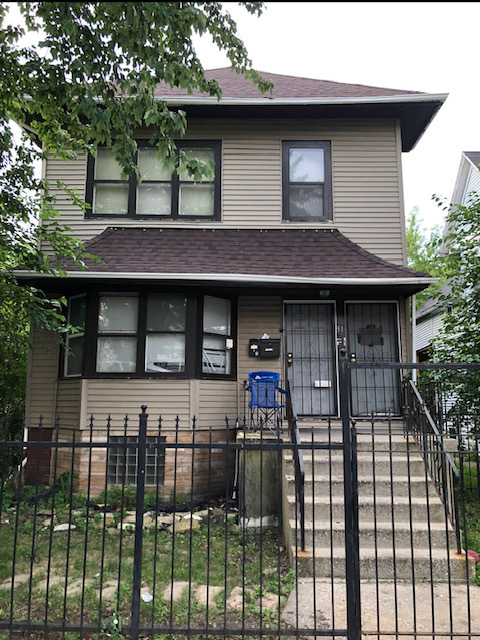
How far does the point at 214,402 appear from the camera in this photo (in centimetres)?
842

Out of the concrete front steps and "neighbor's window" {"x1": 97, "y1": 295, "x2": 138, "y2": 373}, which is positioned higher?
"neighbor's window" {"x1": 97, "y1": 295, "x2": 138, "y2": 373}

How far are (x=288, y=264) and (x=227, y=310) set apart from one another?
1318 mm

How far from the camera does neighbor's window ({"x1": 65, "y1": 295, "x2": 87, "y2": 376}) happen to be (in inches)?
340

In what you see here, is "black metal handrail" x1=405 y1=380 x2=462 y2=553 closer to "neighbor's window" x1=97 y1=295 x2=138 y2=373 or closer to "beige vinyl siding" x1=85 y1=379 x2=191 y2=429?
"beige vinyl siding" x1=85 y1=379 x2=191 y2=429

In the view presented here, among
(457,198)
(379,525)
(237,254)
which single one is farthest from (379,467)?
(457,198)

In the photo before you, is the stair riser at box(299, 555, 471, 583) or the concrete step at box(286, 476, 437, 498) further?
the concrete step at box(286, 476, 437, 498)

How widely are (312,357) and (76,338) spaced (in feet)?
13.3

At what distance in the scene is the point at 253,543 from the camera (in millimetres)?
6070

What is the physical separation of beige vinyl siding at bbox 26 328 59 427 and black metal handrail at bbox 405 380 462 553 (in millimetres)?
5887

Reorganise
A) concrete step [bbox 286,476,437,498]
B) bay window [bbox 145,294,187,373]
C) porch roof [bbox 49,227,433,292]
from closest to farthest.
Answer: concrete step [bbox 286,476,437,498] < porch roof [bbox 49,227,433,292] < bay window [bbox 145,294,187,373]

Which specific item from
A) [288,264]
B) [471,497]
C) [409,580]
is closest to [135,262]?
[288,264]

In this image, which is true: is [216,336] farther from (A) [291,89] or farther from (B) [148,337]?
(A) [291,89]

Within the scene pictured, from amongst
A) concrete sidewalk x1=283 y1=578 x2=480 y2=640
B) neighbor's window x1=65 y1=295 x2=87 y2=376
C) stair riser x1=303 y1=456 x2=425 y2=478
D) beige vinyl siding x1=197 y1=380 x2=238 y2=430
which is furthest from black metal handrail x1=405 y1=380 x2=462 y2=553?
neighbor's window x1=65 y1=295 x2=87 y2=376

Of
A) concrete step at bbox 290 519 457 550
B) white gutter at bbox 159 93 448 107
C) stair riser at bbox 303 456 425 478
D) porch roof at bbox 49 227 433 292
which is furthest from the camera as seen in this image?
white gutter at bbox 159 93 448 107
